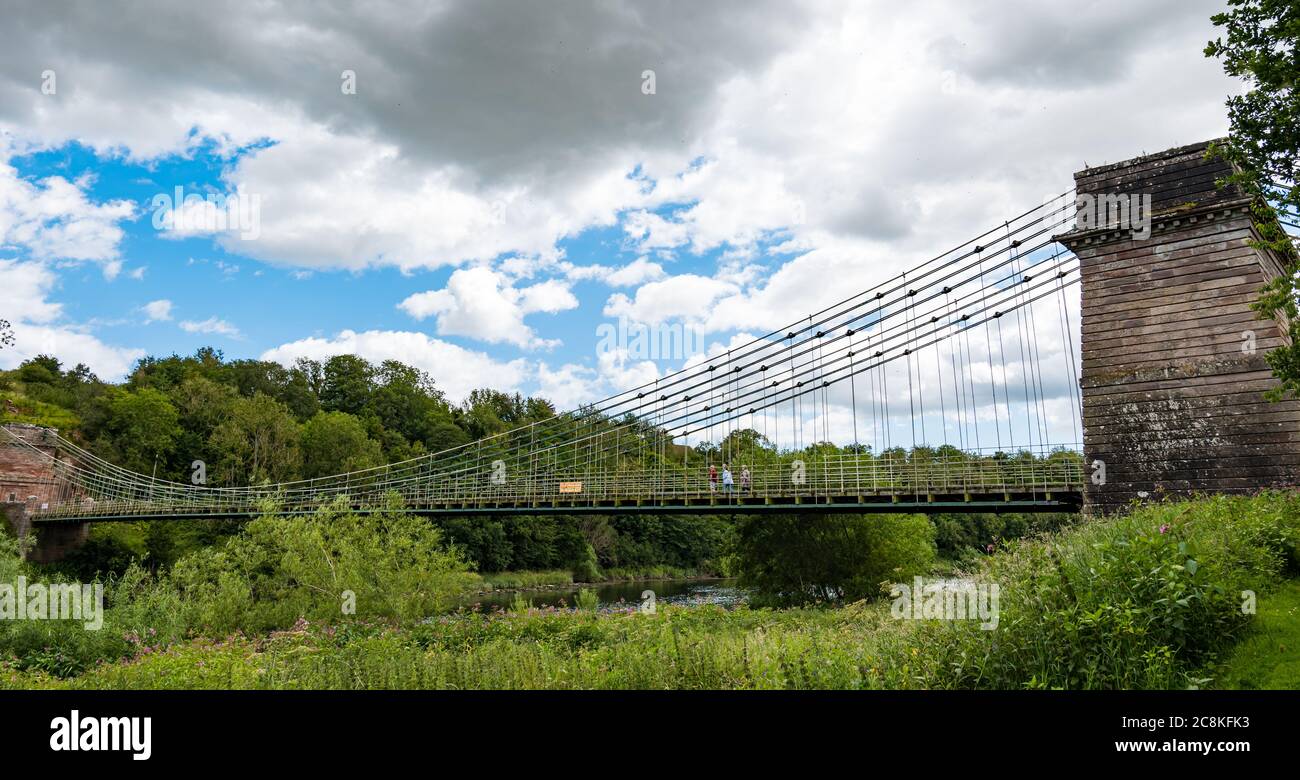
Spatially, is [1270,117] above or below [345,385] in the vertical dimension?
below

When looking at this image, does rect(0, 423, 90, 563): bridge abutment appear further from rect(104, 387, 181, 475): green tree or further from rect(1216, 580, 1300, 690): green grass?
rect(1216, 580, 1300, 690): green grass

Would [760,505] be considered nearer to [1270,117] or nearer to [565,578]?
[1270,117]

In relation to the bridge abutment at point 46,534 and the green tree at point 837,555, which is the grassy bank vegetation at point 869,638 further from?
the bridge abutment at point 46,534

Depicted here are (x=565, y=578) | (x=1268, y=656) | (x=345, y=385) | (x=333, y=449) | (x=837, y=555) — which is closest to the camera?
(x=1268, y=656)

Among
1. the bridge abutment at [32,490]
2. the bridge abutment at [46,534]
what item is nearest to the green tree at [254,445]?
the bridge abutment at [32,490]

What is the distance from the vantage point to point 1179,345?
44.0 ft

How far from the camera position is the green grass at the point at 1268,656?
17.2ft

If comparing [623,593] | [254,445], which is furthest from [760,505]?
[254,445]

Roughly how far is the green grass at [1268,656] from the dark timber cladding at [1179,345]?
23.5 ft

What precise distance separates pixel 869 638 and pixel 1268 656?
3.52 meters

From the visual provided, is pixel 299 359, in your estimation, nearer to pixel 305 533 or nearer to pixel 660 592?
pixel 660 592

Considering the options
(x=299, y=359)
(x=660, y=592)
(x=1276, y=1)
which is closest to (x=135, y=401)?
(x=299, y=359)

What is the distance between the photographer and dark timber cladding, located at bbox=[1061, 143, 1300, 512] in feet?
41.1

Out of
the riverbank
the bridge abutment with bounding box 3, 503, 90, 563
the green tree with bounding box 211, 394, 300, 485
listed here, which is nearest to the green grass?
the riverbank
